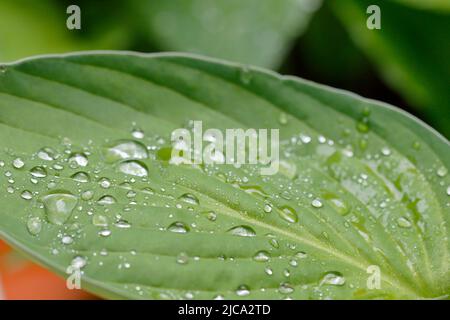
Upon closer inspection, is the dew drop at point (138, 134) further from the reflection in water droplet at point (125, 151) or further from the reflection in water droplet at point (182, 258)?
the reflection in water droplet at point (182, 258)

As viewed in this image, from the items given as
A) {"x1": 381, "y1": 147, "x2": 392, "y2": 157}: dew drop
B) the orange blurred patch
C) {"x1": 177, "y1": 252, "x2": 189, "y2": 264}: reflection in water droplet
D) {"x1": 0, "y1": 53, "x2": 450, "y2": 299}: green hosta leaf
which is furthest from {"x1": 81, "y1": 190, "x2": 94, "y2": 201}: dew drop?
the orange blurred patch

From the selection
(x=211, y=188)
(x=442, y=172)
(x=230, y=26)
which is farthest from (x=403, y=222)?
(x=230, y=26)

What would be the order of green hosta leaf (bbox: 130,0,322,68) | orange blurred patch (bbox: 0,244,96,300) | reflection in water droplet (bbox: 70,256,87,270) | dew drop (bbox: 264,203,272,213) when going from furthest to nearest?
1. green hosta leaf (bbox: 130,0,322,68)
2. orange blurred patch (bbox: 0,244,96,300)
3. dew drop (bbox: 264,203,272,213)
4. reflection in water droplet (bbox: 70,256,87,270)

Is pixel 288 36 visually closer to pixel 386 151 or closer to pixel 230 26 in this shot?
pixel 230 26

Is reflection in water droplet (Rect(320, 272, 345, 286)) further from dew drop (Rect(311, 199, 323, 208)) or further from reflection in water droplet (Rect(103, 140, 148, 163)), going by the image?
reflection in water droplet (Rect(103, 140, 148, 163))

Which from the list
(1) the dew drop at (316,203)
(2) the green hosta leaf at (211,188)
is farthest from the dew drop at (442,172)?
(1) the dew drop at (316,203)
